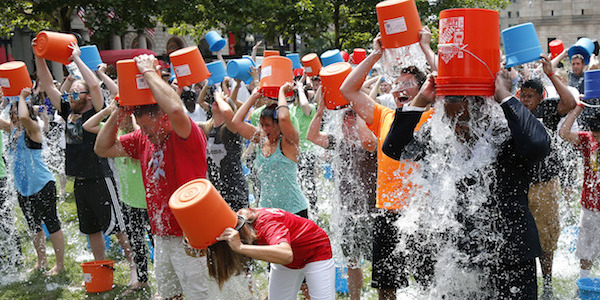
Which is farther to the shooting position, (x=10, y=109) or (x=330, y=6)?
(x=330, y=6)

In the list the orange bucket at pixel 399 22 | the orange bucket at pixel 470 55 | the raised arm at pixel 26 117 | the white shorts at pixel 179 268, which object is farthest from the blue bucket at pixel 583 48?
the raised arm at pixel 26 117

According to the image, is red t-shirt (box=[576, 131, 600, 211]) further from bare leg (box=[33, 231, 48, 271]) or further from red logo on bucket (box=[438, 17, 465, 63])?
bare leg (box=[33, 231, 48, 271])

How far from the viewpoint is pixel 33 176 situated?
20.8ft

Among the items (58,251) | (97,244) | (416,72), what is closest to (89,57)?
(97,244)

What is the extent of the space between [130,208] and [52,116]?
5.31m

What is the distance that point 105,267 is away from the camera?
5.72 meters

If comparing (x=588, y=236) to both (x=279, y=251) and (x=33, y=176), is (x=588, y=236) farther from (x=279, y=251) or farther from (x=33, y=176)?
(x=33, y=176)

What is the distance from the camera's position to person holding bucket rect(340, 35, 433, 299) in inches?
151

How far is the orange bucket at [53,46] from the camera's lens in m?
4.98

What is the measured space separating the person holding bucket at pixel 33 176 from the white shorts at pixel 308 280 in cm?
342

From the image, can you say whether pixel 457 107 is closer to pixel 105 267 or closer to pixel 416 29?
pixel 416 29

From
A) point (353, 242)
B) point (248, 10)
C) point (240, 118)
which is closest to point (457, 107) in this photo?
point (353, 242)

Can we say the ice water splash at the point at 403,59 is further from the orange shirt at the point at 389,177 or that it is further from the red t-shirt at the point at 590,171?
the red t-shirt at the point at 590,171

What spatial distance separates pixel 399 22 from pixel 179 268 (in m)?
2.10
